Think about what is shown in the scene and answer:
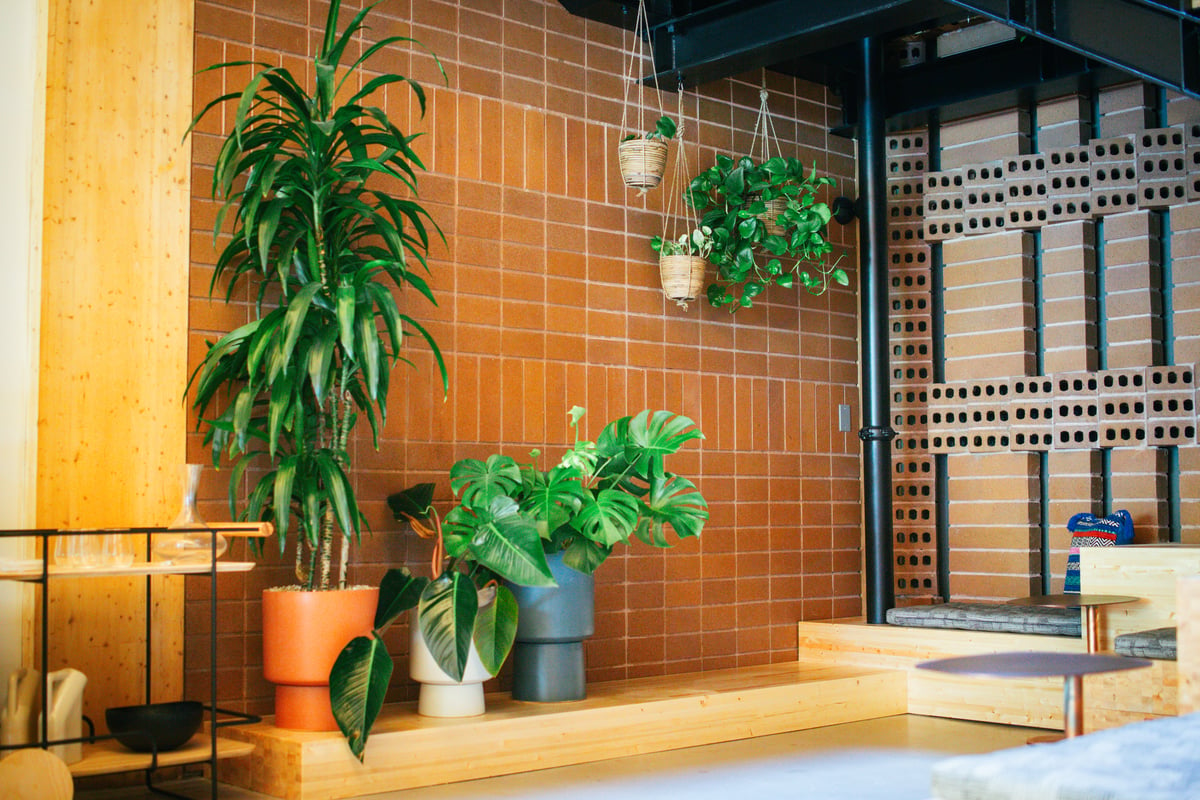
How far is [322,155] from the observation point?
13.9 ft

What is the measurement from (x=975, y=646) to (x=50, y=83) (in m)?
4.51

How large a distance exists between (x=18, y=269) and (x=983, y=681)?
169 inches

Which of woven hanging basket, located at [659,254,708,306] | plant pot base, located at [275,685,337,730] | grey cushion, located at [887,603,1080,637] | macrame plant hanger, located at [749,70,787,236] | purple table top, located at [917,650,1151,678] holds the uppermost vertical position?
macrame plant hanger, located at [749,70,787,236]

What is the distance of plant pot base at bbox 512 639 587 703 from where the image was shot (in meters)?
4.83

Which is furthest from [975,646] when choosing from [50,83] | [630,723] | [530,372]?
[50,83]

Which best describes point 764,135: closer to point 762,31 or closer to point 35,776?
point 762,31

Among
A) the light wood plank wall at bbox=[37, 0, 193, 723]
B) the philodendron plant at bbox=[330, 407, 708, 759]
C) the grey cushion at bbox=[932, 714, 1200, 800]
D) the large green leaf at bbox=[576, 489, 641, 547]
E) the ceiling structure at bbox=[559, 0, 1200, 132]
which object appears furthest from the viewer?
the ceiling structure at bbox=[559, 0, 1200, 132]

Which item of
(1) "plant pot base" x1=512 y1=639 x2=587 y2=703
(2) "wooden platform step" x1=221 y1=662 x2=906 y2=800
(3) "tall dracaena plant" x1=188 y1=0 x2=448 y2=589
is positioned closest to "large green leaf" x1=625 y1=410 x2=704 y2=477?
(1) "plant pot base" x1=512 y1=639 x2=587 y2=703

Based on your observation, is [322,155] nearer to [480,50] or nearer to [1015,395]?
[480,50]

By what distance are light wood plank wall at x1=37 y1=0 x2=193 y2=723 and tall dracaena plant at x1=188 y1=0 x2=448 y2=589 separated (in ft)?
0.63

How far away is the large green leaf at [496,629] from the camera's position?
4332mm

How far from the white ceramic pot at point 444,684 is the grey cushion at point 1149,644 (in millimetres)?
2506

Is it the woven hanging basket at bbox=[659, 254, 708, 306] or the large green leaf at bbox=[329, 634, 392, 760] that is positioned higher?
the woven hanging basket at bbox=[659, 254, 708, 306]

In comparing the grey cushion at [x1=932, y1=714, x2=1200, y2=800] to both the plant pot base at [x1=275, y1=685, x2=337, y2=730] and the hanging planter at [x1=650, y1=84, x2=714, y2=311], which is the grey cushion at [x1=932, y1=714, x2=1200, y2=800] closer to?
the plant pot base at [x1=275, y1=685, x2=337, y2=730]
